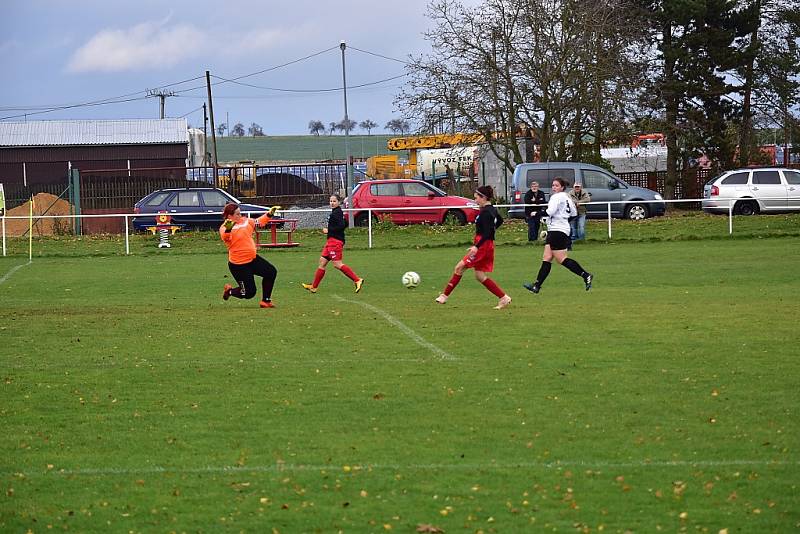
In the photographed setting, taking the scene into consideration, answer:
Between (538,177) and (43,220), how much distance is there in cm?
1553

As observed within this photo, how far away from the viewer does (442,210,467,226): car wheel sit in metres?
33.2

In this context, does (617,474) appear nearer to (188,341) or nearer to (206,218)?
(188,341)

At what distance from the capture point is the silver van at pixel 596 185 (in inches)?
1337

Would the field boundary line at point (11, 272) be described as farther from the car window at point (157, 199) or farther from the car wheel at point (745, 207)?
the car wheel at point (745, 207)

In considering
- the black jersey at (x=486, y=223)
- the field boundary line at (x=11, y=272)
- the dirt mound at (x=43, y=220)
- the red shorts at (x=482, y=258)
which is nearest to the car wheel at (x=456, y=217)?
the dirt mound at (x=43, y=220)

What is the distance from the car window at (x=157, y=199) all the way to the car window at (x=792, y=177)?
1886 cm

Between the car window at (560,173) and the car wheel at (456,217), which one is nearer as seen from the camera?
the car wheel at (456,217)

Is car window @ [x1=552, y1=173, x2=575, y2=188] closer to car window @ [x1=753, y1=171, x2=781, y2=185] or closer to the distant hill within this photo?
car window @ [x1=753, y1=171, x2=781, y2=185]

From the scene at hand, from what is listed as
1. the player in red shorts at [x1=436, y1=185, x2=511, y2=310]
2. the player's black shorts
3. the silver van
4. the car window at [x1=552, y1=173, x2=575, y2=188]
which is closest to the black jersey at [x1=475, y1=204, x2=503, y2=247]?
the player in red shorts at [x1=436, y1=185, x2=511, y2=310]

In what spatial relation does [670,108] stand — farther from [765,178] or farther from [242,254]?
[242,254]

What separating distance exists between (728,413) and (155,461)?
4.32 meters

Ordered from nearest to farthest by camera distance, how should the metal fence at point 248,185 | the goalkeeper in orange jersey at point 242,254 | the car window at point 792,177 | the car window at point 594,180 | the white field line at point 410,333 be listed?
1. the white field line at point 410,333
2. the goalkeeper in orange jersey at point 242,254
3. the car window at point 594,180
4. the car window at point 792,177
5. the metal fence at point 248,185

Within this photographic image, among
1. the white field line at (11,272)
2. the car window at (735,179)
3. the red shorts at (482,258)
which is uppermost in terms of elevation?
the car window at (735,179)

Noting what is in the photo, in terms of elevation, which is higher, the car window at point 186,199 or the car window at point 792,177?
the car window at point 792,177
